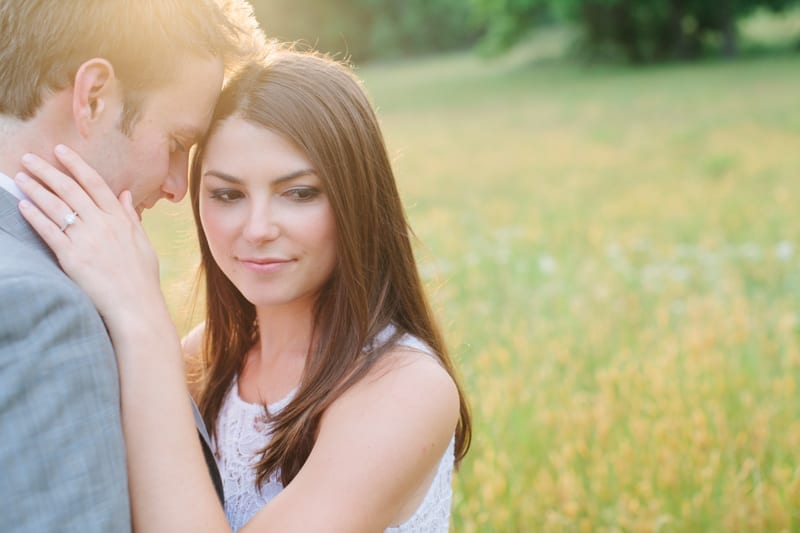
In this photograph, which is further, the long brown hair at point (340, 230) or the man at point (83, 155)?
the long brown hair at point (340, 230)

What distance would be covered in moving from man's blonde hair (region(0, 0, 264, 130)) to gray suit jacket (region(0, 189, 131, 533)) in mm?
494

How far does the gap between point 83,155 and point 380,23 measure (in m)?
69.6

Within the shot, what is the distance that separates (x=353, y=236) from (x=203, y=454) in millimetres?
788

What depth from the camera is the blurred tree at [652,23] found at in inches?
1633

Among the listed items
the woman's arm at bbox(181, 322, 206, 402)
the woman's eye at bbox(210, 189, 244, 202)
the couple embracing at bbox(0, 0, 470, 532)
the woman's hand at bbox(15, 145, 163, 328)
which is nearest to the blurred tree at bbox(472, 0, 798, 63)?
the woman's arm at bbox(181, 322, 206, 402)

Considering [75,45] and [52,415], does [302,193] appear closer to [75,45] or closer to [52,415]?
[75,45]

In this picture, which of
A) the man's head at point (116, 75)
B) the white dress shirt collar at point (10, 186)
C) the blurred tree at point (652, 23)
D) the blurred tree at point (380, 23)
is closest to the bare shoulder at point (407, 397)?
the man's head at point (116, 75)

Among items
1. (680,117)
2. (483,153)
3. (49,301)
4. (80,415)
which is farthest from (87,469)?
(680,117)

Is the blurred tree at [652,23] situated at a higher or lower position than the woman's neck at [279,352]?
lower

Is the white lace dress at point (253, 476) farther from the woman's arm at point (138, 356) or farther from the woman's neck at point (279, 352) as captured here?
the woman's arm at point (138, 356)

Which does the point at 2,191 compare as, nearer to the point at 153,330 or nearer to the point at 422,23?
the point at 153,330

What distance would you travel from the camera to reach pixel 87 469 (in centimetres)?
169

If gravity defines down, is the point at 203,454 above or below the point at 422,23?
above

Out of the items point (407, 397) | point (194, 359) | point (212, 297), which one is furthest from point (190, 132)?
point (194, 359)
